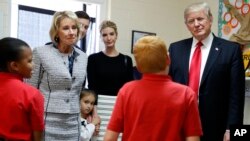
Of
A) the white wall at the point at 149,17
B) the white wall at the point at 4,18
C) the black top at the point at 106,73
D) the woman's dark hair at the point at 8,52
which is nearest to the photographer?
the woman's dark hair at the point at 8,52

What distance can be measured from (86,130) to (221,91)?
1.14m

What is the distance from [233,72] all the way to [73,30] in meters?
1.01

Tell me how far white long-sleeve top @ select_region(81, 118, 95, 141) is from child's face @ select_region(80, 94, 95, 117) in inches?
3.1

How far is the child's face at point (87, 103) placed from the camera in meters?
2.92

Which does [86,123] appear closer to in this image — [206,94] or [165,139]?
[206,94]

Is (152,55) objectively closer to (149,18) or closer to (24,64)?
(24,64)

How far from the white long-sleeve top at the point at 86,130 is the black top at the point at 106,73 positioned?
0.35 meters

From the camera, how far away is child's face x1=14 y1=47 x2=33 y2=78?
1.69 m

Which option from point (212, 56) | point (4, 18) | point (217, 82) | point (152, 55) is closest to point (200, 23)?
point (212, 56)

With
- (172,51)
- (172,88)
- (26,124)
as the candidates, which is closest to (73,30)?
(172,51)

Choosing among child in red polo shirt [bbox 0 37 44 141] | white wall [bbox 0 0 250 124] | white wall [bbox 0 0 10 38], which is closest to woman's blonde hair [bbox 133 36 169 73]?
child in red polo shirt [bbox 0 37 44 141]

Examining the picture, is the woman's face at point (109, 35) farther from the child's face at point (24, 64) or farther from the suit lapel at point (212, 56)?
the child's face at point (24, 64)

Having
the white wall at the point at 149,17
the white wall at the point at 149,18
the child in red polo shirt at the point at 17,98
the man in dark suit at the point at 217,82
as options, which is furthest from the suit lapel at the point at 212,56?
the white wall at the point at 149,18

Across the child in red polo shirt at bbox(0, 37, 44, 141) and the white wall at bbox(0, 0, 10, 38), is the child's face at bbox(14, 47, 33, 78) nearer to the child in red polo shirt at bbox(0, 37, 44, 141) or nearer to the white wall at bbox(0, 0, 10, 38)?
the child in red polo shirt at bbox(0, 37, 44, 141)
